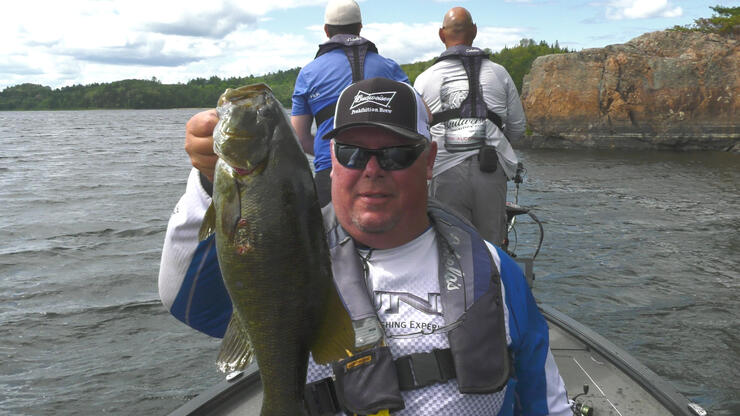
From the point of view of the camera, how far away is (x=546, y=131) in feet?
98.2

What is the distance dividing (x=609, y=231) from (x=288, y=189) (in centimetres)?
1431

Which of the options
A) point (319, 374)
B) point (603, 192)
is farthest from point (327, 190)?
point (603, 192)

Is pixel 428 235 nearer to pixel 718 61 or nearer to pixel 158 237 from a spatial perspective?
pixel 158 237

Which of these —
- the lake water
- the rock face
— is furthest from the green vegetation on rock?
the lake water

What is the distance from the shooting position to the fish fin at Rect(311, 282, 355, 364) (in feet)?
5.89

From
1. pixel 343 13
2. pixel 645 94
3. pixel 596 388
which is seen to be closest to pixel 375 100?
pixel 343 13

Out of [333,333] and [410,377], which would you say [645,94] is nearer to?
[410,377]

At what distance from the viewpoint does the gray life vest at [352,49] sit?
459 cm

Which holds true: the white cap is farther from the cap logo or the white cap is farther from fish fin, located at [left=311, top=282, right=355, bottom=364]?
fish fin, located at [left=311, top=282, right=355, bottom=364]

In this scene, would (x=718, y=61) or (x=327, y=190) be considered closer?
(x=327, y=190)

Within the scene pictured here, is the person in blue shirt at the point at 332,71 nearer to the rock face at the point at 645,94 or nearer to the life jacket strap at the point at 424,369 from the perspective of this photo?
the life jacket strap at the point at 424,369

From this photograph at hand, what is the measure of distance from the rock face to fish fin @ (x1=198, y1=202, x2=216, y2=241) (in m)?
28.7

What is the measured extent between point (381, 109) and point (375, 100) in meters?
0.05

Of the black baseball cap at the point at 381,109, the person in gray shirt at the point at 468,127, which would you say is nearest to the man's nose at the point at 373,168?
the black baseball cap at the point at 381,109
